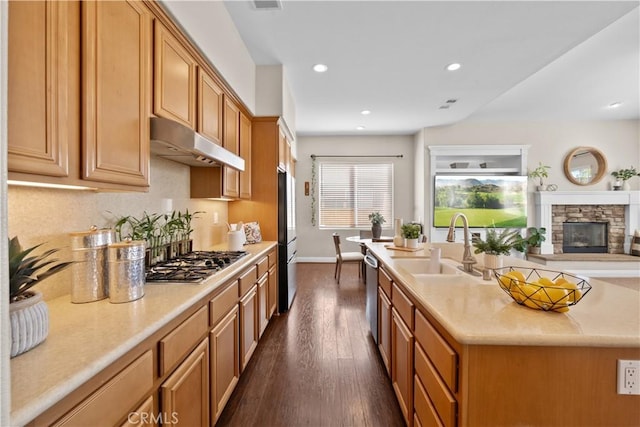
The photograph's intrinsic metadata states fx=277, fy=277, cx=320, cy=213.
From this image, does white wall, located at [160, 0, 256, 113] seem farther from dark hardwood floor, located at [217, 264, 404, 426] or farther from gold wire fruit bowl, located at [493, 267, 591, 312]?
dark hardwood floor, located at [217, 264, 404, 426]

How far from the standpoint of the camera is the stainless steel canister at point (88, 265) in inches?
45.1

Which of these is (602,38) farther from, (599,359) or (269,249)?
(269,249)

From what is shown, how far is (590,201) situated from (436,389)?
699 centimetres

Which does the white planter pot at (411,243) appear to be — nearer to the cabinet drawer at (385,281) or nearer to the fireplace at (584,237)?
the cabinet drawer at (385,281)

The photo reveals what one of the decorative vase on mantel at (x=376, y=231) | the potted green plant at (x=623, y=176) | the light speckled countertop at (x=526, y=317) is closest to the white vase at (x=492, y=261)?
the light speckled countertop at (x=526, y=317)

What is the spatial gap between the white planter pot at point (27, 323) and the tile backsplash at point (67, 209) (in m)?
0.46

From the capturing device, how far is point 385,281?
7.13ft

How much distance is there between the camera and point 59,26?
98 cm

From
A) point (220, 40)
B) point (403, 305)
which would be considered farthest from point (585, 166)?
point (220, 40)

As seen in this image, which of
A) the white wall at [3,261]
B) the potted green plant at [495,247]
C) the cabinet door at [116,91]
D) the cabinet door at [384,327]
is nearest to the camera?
the white wall at [3,261]

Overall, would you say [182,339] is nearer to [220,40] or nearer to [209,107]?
[209,107]

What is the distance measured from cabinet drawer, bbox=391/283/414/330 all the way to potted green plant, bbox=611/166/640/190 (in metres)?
6.95

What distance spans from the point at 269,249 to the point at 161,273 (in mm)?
1347

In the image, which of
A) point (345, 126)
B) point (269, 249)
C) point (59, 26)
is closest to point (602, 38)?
point (345, 126)
